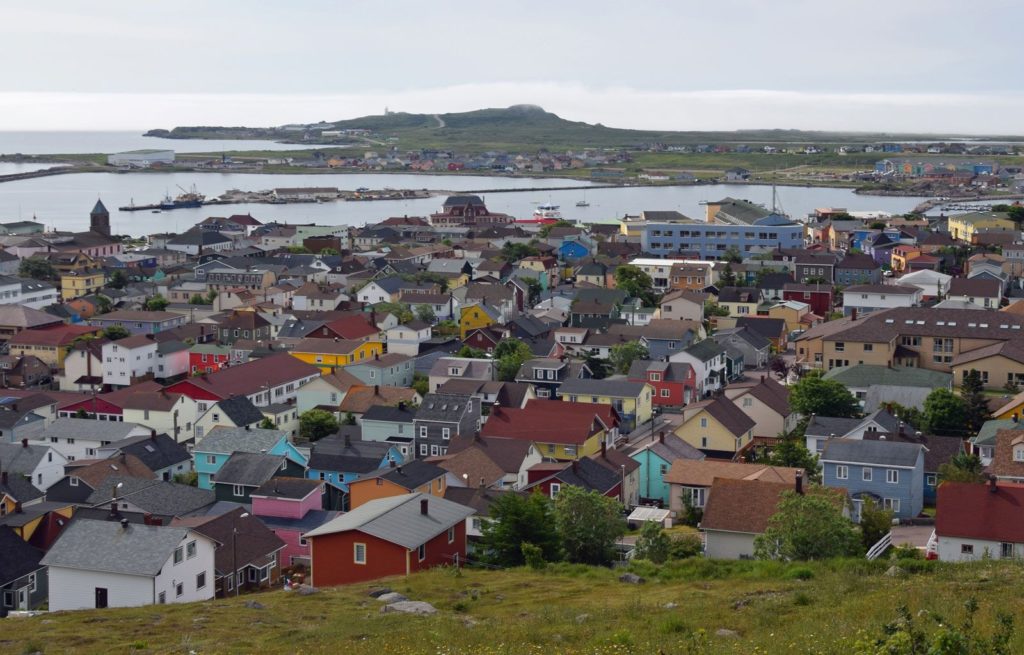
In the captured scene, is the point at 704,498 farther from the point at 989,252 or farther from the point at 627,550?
the point at 989,252

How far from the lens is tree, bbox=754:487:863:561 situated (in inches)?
277

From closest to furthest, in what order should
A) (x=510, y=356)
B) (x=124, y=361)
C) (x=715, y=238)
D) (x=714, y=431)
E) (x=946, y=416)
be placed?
(x=714, y=431)
(x=946, y=416)
(x=510, y=356)
(x=124, y=361)
(x=715, y=238)

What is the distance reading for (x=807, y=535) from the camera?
23.1 feet

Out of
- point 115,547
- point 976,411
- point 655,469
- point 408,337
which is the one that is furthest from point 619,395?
point 115,547

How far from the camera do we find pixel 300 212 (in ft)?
183

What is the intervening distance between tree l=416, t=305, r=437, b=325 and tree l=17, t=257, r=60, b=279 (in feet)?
38.0

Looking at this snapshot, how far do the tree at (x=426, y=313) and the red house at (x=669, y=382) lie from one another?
6.65 metres

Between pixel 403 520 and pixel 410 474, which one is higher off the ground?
pixel 403 520

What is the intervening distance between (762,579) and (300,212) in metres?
51.6

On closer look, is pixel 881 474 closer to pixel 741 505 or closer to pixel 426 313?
pixel 741 505

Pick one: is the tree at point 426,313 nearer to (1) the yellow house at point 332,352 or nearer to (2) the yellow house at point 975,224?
(1) the yellow house at point 332,352

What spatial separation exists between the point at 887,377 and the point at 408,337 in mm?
8045

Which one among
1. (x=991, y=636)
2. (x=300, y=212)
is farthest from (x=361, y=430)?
(x=300, y=212)

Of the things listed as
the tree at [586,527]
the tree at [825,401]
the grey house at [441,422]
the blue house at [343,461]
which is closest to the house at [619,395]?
the grey house at [441,422]
